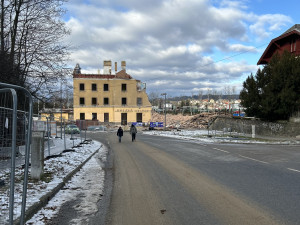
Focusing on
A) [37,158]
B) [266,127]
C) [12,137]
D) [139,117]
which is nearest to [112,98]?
[139,117]

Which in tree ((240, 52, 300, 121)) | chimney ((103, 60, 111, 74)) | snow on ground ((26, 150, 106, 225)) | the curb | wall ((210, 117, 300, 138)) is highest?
chimney ((103, 60, 111, 74))

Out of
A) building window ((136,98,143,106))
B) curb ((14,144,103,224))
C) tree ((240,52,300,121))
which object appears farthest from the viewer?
building window ((136,98,143,106))

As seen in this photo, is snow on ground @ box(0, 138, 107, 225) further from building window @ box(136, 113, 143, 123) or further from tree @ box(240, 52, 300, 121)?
building window @ box(136, 113, 143, 123)

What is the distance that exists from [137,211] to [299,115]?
26473mm

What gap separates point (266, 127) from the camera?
3003cm

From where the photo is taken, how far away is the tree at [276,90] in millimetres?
26812

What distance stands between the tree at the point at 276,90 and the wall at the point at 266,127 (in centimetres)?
97

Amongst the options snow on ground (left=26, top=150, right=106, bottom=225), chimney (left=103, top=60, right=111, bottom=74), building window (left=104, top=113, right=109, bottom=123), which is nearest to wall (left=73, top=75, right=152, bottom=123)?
building window (left=104, top=113, right=109, bottom=123)

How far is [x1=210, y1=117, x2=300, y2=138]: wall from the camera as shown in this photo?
2755 centimetres

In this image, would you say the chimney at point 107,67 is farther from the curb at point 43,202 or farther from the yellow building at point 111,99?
the curb at point 43,202

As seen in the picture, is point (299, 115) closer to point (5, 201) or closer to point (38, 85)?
point (38, 85)

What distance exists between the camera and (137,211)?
5.39 meters

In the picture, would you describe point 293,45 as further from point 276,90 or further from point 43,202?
point 43,202

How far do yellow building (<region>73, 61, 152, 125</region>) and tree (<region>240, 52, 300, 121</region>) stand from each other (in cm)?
3260
